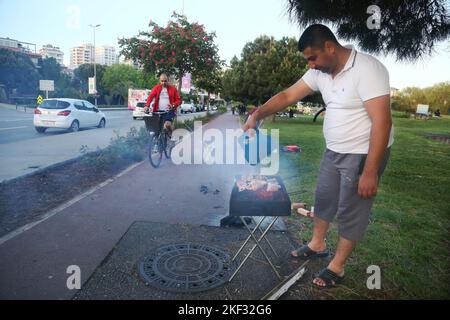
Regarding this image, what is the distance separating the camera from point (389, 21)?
155 inches

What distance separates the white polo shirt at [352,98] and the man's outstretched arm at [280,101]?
0.95ft

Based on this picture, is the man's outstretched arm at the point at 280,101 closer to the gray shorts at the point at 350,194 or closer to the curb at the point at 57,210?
the gray shorts at the point at 350,194

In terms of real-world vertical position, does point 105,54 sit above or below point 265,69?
above

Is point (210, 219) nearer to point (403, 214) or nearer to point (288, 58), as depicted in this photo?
point (403, 214)

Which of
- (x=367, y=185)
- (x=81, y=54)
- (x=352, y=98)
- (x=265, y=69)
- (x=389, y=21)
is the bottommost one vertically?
(x=367, y=185)

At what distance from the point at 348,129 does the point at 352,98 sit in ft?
0.82

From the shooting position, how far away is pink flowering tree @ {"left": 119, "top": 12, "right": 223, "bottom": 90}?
13406 mm

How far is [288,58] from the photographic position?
85.2ft

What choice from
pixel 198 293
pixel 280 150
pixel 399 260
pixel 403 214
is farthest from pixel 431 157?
pixel 198 293

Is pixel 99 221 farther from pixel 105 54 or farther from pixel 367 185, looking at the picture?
pixel 105 54

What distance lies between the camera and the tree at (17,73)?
48.8 metres

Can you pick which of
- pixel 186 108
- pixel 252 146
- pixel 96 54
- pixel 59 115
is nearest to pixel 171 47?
pixel 59 115

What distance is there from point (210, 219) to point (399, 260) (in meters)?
2.24
